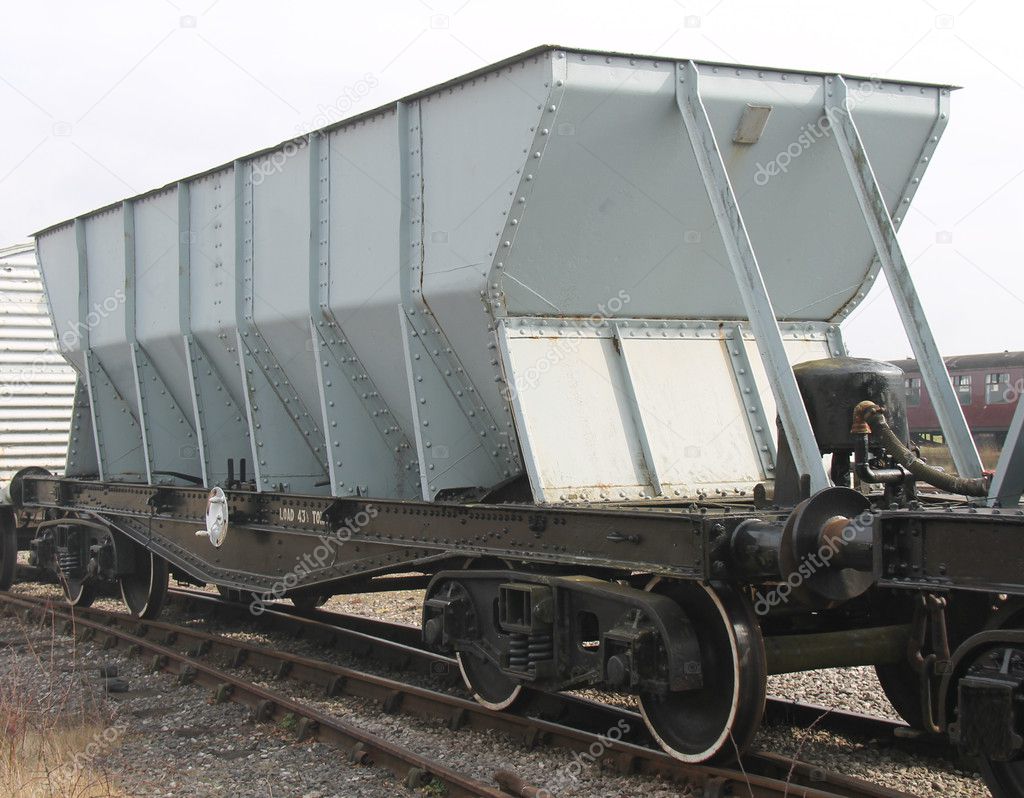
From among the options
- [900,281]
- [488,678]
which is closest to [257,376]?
[488,678]

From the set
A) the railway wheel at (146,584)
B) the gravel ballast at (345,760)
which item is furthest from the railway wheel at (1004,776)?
the railway wheel at (146,584)

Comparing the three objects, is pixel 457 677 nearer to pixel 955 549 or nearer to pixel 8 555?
pixel 955 549

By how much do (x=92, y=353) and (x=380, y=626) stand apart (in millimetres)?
4523

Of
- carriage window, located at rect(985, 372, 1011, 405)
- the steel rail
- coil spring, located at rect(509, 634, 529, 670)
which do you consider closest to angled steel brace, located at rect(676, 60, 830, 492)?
coil spring, located at rect(509, 634, 529, 670)

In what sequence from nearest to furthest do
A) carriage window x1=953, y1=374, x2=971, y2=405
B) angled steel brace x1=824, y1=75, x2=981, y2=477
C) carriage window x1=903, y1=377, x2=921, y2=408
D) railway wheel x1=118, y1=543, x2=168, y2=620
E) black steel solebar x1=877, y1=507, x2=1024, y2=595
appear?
black steel solebar x1=877, y1=507, x2=1024, y2=595
angled steel brace x1=824, y1=75, x2=981, y2=477
railway wheel x1=118, y1=543, x2=168, y2=620
carriage window x1=903, y1=377, x2=921, y2=408
carriage window x1=953, y1=374, x2=971, y2=405

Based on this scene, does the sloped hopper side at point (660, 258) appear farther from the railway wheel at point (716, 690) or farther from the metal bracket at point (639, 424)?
the railway wheel at point (716, 690)

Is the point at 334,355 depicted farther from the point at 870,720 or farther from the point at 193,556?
the point at 870,720

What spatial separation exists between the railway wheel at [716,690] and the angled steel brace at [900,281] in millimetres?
1589

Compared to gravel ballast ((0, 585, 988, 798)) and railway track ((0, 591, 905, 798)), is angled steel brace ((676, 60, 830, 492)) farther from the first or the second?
gravel ballast ((0, 585, 988, 798))

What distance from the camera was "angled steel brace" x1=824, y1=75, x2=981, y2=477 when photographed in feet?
20.1

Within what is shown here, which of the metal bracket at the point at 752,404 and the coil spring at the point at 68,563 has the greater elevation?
the metal bracket at the point at 752,404

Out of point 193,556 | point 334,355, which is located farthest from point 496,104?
point 193,556

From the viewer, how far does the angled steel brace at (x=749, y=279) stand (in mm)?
5863

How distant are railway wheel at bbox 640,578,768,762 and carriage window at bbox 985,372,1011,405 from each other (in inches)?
856
